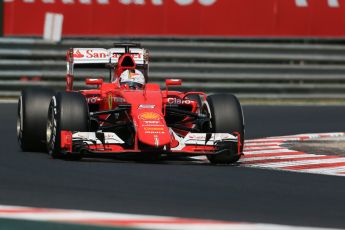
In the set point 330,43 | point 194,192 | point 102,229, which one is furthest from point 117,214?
point 330,43

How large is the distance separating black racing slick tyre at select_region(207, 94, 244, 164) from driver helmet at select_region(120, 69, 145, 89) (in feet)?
3.25

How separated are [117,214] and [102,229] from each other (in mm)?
870

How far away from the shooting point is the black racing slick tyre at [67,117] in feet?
44.5

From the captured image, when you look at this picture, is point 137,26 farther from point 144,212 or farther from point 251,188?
point 144,212

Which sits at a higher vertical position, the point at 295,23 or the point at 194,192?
the point at 295,23

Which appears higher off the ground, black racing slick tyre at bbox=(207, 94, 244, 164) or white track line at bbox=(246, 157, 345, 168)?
black racing slick tyre at bbox=(207, 94, 244, 164)

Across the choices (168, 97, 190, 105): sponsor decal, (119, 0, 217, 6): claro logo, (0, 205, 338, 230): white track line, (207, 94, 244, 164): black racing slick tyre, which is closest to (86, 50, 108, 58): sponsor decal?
(168, 97, 190, 105): sponsor decal

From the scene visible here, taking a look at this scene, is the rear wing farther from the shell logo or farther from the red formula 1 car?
the shell logo

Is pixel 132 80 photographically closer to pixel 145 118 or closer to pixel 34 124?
pixel 34 124

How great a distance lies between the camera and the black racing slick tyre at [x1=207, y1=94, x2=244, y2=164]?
45.2ft

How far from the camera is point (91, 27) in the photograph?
76.2ft

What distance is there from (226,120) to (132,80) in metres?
1.38

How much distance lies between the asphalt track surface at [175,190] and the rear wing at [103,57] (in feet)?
4.30

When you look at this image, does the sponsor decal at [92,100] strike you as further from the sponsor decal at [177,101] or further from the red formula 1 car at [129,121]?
the sponsor decal at [177,101]
